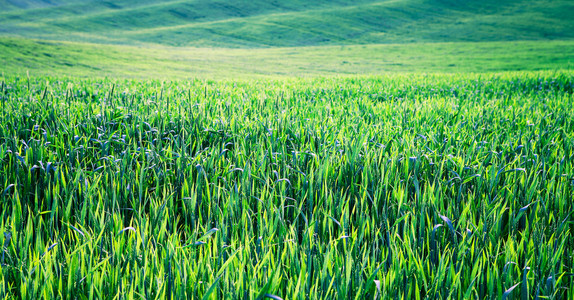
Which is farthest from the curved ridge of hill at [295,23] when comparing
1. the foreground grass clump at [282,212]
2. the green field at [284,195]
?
the foreground grass clump at [282,212]

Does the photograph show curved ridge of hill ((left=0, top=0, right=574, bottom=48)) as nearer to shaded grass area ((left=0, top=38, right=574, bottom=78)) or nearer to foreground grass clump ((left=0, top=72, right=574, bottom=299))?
shaded grass area ((left=0, top=38, right=574, bottom=78))

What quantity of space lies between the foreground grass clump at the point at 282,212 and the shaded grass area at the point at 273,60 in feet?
54.4

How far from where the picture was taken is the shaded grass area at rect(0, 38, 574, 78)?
2173 cm

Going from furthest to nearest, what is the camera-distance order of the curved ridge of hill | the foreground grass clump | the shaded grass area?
→ 1. the curved ridge of hill
2. the shaded grass area
3. the foreground grass clump

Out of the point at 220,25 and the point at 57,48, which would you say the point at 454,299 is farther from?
the point at 220,25

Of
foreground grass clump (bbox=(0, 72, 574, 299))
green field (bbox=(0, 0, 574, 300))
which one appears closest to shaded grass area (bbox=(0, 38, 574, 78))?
green field (bbox=(0, 0, 574, 300))

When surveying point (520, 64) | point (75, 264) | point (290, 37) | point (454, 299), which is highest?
point (290, 37)

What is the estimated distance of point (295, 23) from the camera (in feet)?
174

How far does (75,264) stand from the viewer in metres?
1.41

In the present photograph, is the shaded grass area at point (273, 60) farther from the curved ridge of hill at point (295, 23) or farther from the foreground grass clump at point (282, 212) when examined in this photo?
the foreground grass clump at point (282, 212)

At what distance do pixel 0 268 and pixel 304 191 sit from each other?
1631 millimetres

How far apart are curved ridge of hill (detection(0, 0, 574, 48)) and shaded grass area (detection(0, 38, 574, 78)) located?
10.3 m

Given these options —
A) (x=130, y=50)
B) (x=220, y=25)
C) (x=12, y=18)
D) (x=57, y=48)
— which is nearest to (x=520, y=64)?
(x=130, y=50)

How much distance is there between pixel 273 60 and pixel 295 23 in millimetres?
25103
